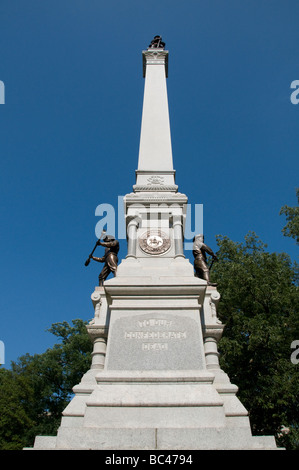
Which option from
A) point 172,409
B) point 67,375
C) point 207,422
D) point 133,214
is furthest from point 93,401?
point 67,375

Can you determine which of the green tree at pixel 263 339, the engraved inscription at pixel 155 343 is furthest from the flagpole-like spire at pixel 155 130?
the green tree at pixel 263 339

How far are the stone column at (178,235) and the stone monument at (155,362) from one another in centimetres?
3

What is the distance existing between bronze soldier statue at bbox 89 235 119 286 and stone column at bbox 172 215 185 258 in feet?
5.54

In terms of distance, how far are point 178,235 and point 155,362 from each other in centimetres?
337

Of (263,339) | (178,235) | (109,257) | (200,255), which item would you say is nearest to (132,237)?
(109,257)

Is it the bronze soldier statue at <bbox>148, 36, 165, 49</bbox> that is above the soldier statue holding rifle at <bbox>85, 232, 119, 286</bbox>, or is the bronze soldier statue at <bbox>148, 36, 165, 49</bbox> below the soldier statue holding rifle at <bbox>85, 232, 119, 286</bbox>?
above

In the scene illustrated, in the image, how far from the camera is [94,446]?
5.12m

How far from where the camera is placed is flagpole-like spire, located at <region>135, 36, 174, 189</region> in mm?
10117

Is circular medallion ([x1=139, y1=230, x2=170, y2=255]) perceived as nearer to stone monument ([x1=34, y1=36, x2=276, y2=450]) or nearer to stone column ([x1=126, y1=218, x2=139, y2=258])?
stone monument ([x1=34, y1=36, x2=276, y2=450])

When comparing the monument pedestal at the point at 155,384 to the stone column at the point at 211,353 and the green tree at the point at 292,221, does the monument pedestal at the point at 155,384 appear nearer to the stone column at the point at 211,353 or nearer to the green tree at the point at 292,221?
the stone column at the point at 211,353

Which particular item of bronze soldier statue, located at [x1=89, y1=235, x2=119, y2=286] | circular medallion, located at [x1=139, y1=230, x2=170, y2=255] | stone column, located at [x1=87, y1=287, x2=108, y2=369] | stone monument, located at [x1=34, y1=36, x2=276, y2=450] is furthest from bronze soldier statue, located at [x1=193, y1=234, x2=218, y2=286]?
stone column, located at [x1=87, y1=287, x2=108, y2=369]

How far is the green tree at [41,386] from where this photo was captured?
78.5ft

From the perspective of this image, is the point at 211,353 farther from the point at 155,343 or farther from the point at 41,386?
the point at 41,386
